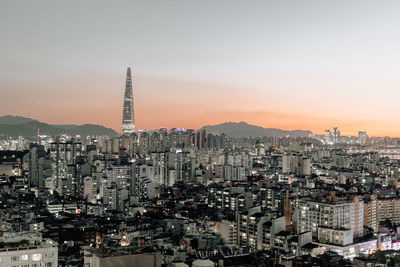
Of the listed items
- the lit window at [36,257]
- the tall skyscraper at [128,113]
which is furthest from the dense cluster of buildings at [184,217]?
the tall skyscraper at [128,113]

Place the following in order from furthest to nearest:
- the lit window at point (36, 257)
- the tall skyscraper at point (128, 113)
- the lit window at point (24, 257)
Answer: the tall skyscraper at point (128, 113) < the lit window at point (36, 257) < the lit window at point (24, 257)

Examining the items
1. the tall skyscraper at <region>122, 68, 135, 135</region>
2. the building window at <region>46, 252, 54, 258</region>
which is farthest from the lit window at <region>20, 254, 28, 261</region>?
the tall skyscraper at <region>122, 68, 135, 135</region>

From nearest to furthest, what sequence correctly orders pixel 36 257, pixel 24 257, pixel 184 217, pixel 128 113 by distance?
pixel 24 257 → pixel 36 257 → pixel 184 217 → pixel 128 113

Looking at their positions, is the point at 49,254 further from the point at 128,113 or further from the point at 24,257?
the point at 128,113

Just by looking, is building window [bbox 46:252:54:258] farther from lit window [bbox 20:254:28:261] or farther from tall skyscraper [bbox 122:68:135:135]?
tall skyscraper [bbox 122:68:135:135]

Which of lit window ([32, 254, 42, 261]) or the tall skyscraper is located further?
the tall skyscraper

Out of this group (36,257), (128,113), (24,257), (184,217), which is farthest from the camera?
(128,113)

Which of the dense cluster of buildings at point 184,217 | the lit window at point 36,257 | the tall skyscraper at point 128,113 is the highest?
the tall skyscraper at point 128,113

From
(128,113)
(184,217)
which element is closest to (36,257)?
(184,217)

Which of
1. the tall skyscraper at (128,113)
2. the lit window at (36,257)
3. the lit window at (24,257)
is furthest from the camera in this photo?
the tall skyscraper at (128,113)

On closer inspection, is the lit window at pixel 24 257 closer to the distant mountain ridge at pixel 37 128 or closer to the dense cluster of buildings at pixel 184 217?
the dense cluster of buildings at pixel 184 217

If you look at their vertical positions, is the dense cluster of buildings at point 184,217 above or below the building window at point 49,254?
below

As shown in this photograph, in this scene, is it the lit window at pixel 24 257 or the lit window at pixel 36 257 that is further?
the lit window at pixel 36 257
